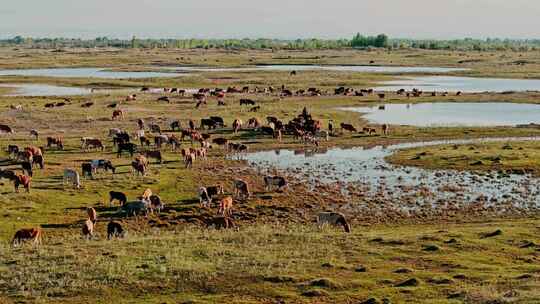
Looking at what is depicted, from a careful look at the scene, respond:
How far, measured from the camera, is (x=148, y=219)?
30.4 m

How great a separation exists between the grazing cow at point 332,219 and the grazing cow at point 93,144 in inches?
840

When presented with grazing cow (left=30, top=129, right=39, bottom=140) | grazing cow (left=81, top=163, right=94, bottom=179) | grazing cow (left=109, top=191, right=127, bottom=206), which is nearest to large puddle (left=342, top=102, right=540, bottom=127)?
grazing cow (left=30, top=129, right=39, bottom=140)

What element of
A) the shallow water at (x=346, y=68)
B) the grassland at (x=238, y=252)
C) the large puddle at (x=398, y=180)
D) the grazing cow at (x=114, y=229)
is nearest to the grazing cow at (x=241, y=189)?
the grassland at (x=238, y=252)

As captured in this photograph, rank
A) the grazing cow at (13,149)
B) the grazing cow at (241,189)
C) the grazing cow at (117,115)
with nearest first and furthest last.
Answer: the grazing cow at (241,189)
the grazing cow at (13,149)
the grazing cow at (117,115)

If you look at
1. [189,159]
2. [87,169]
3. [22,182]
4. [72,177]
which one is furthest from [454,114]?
[22,182]

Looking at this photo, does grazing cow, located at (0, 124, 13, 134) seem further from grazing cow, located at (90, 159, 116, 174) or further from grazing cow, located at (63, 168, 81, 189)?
grazing cow, located at (63, 168, 81, 189)

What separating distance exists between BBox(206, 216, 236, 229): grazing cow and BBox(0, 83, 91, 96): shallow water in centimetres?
5910

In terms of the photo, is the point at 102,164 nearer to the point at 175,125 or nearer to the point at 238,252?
the point at 238,252

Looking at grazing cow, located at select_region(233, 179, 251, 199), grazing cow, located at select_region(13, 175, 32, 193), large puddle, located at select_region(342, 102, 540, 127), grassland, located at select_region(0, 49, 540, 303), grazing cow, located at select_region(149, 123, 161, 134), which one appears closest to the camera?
grassland, located at select_region(0, 49, 540, 303)

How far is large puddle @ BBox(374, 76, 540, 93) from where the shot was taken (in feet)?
309

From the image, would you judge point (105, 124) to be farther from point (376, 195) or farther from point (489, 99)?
point (489, 99)

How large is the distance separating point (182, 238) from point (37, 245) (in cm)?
535

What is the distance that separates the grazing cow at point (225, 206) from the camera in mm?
31188

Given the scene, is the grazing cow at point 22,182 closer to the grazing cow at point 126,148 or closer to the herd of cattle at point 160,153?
the herd of cattle at point 160,153
